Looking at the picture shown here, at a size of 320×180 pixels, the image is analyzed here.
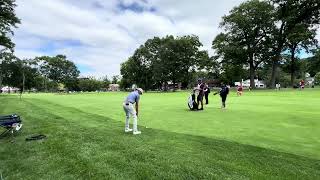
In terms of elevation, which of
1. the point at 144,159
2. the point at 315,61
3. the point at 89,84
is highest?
the point at 315,61

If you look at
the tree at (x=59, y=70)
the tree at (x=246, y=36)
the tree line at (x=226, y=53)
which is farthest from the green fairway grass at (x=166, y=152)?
the tree at (x=59, y=70)

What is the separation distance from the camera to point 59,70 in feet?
544

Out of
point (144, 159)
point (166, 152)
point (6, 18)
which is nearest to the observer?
point (144, 159)

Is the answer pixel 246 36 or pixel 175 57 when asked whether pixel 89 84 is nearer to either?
pixel 175 57

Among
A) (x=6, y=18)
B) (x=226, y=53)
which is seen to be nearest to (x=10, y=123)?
(x=6, y=18)

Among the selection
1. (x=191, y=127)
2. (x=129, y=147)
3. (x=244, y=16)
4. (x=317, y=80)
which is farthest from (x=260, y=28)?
(x=129, y=147)

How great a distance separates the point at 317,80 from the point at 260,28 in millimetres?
45692

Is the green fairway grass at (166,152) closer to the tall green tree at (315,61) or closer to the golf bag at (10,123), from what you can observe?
the golf bag at (10,123)

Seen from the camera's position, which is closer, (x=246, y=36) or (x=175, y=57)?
(x=246, y=36)

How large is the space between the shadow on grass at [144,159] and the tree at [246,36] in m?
69.1

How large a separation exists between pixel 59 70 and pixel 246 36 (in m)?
103

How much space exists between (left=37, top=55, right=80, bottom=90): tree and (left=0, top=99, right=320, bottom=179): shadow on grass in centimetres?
15504

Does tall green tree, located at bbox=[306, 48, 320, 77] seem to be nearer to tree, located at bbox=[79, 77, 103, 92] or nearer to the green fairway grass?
the green fairway grass

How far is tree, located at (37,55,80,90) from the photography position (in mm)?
163250
